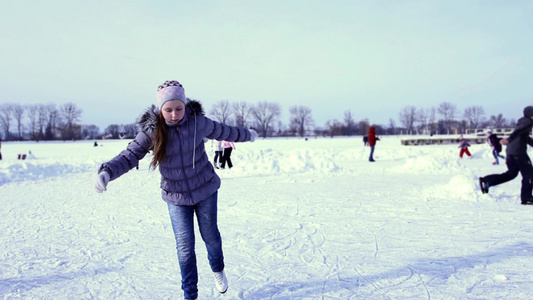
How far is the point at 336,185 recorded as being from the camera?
823cm

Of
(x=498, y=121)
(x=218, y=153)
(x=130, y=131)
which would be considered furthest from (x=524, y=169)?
(x=498, y=121)

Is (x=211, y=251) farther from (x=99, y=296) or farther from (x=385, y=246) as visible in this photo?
(x=385, y=246)

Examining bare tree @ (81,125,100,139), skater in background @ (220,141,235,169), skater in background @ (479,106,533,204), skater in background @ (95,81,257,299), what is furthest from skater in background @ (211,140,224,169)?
bare tree @ (81,125,100,139)

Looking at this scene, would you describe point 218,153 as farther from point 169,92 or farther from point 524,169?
point 169,92

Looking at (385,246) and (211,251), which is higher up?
(211,251)

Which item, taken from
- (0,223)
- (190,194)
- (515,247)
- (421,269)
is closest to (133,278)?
(190,194)

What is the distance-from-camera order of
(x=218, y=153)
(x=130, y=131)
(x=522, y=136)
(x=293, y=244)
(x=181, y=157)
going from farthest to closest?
(x=218, y=153) < (x=522, y=136) < (x=293, y=244) < (x=130, y=131) < (x=181, y=157)

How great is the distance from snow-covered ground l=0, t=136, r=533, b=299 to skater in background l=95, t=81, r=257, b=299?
402 millimetres

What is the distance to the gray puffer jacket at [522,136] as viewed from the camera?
215 inches

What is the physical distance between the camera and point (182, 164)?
7.86ft

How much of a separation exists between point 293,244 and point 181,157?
76.3 inches

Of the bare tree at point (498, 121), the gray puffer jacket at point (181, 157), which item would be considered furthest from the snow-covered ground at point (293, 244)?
the bare tree at point (498, 121)

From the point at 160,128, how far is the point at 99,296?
141cm

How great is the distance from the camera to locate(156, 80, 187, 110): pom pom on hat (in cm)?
231
